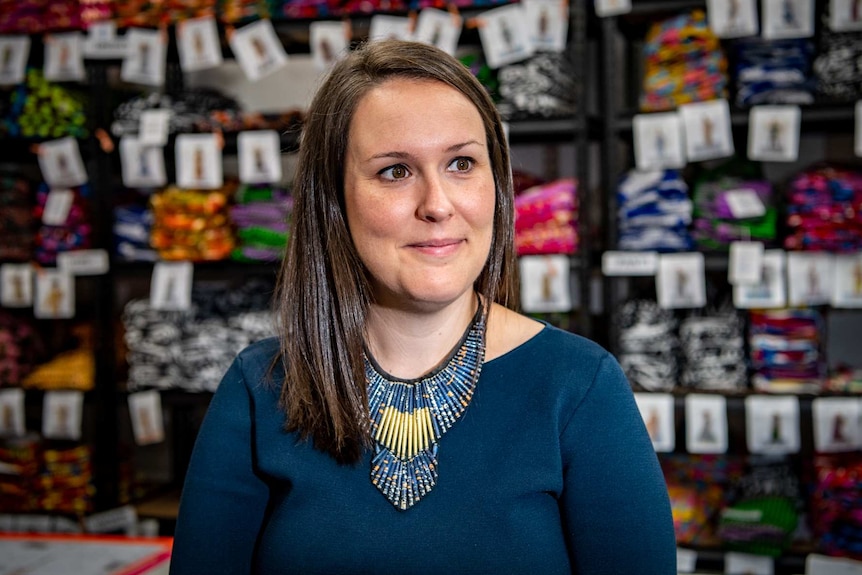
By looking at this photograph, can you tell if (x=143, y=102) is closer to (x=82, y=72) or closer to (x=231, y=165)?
(x=82, y=72)

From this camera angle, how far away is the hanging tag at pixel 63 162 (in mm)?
3309

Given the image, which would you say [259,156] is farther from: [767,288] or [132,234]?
[767,288]

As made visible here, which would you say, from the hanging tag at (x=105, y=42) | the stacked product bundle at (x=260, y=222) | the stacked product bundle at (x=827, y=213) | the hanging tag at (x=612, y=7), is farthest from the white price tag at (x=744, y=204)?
the hanging tag at (x=105, y=42)

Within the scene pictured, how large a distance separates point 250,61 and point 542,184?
1237 mm

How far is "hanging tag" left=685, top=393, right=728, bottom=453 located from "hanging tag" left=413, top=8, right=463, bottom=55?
1539 millimetres

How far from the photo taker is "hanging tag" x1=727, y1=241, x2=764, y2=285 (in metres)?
2.81

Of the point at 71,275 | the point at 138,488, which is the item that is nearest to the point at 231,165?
the point at 71,275

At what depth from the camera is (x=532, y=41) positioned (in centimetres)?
295

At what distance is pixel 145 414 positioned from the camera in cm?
325

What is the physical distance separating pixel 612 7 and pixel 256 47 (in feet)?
4.44

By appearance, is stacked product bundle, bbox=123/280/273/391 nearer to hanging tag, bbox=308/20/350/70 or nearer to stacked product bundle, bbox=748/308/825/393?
hanging tag, bbox=308/20/350/70

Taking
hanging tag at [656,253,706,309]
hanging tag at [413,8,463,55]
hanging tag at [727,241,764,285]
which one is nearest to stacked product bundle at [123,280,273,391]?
hanging tag at [413,8,463,55]

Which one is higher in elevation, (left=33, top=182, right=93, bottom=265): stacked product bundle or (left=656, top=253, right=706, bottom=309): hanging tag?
(left=33, top=182, right=93, bottom=265): stacked product bundle

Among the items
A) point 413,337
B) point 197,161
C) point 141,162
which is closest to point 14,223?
point 141,162
